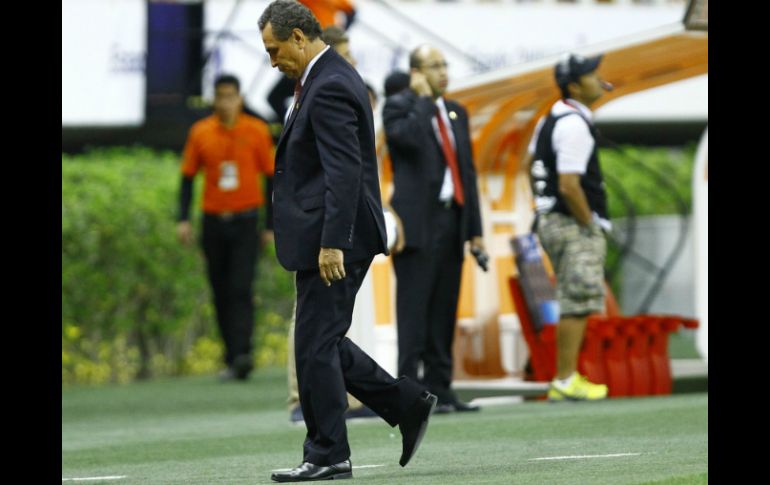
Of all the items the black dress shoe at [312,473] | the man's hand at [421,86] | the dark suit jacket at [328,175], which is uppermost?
the man's hand at [421,86]

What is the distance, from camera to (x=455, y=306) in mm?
10422

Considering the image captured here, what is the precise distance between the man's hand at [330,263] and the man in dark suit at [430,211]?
131 inches

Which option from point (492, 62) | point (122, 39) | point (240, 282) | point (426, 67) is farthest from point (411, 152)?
point (492, 62)

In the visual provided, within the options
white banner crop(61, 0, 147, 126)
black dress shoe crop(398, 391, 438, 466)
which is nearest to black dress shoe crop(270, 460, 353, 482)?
black dress shoe crop(398, 391, 438, 466)

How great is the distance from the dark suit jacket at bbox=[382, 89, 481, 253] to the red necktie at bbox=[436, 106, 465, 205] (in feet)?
0.09

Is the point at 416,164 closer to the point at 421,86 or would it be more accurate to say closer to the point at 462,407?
the point at 421,86

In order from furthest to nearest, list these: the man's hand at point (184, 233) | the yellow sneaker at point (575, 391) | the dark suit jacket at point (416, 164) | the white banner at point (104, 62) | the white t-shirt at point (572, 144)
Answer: the white banner at point (104, 62)
the man's hand at point (184, 233)
the yellow sneaker at point (575, 391)
the white t-shirt at point (572, 144)
the dark suit jacket at point (416, 164)

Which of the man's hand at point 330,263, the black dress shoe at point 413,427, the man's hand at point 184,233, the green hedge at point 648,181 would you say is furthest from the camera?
the green hedge at point 648,181

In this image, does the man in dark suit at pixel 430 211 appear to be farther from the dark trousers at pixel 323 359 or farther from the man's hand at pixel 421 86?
the dark trousers at pixel 323 359

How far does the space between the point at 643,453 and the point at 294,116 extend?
2020 millimetres

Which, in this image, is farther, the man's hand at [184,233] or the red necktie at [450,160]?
the man's hand at [184,233]

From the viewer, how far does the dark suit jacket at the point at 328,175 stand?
6691 millimetres

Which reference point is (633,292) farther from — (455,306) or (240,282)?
(455,306)

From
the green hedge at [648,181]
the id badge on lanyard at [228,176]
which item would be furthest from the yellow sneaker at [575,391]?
the green hedge at [648,181]
